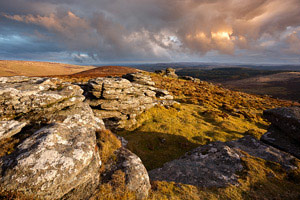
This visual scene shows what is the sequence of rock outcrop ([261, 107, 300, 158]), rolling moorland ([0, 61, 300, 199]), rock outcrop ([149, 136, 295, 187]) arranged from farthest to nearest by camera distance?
rock outcrop ([261, 107, 300, 158])
rock outcrop ([149, 136, 295, 187])
rolling moorland ([0, 61, 300, 199])

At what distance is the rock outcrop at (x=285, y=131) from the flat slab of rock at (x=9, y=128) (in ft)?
70.6

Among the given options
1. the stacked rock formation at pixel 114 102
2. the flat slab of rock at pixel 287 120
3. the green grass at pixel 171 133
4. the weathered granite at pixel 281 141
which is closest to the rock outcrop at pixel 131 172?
the green grass at pixel 171 133

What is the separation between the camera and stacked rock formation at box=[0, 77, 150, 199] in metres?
5.38

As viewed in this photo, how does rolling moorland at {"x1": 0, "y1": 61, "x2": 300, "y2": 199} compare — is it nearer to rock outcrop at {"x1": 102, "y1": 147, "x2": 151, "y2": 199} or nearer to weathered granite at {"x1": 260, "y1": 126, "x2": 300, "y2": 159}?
rock outcrop at {"x1": 102, "y1": 147, "x2": 151, "y2": 199}

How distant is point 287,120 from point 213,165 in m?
10.1

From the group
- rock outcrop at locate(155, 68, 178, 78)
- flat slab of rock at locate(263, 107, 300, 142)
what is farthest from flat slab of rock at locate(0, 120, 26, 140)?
rock outcrop at locate(155, 68, 178, 78)

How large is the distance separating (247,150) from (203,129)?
7.32 metres

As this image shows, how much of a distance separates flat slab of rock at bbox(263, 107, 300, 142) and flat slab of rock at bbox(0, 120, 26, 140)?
73.9 ft

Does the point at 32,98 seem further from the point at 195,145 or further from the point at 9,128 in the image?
the point at 195,145

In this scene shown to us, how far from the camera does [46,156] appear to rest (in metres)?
6.04

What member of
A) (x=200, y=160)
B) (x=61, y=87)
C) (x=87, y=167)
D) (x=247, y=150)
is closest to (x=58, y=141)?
(x=87, y=167)

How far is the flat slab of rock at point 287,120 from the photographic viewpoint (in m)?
12.5

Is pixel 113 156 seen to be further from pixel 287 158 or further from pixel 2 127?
pixel 287 158

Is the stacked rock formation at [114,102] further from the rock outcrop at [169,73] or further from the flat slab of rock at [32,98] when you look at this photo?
the rock outcrop at [169,73]
